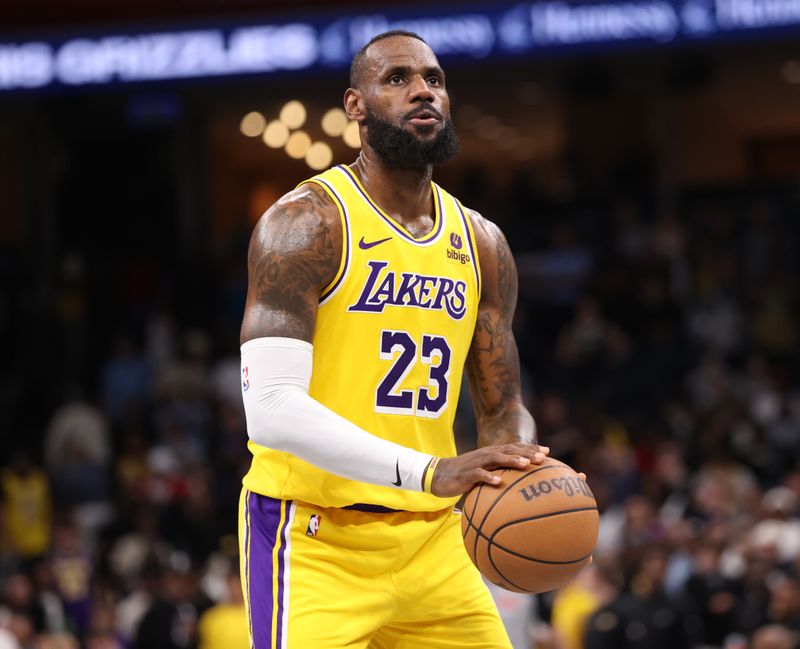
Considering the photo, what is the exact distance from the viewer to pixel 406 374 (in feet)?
14.2

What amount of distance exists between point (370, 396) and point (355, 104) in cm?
92

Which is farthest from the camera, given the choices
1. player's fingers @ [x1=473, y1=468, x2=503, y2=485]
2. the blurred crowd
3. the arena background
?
the arena background

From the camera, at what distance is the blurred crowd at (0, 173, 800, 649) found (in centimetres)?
1037

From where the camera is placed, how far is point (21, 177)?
18641mm

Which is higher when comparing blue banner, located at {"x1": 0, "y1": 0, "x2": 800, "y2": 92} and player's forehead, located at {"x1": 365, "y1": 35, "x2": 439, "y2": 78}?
blue banner, located at {"x1": 0, "y1": 0, "x2": 800, "y2": 92}

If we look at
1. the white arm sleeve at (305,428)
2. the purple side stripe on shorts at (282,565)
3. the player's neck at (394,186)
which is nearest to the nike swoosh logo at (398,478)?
the white arm sleeve at (305,428)

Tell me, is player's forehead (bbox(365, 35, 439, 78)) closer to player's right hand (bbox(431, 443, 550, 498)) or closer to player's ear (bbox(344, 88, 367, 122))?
player's ear (bbox(344, 88, 367, 122))

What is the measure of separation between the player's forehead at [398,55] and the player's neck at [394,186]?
27cm

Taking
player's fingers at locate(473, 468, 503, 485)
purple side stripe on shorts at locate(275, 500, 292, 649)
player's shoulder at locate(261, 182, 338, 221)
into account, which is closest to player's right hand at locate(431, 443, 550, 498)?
player's fingers at locate(473, 468, 503, 485)

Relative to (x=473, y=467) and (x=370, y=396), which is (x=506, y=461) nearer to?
(x=473, y=467)

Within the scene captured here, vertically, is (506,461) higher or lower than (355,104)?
lower

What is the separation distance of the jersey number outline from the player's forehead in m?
0.81

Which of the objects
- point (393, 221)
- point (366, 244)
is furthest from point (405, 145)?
point (366, 244)

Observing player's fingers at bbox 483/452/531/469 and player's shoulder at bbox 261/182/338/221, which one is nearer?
player's fingers at bbox 483/452/531/469
